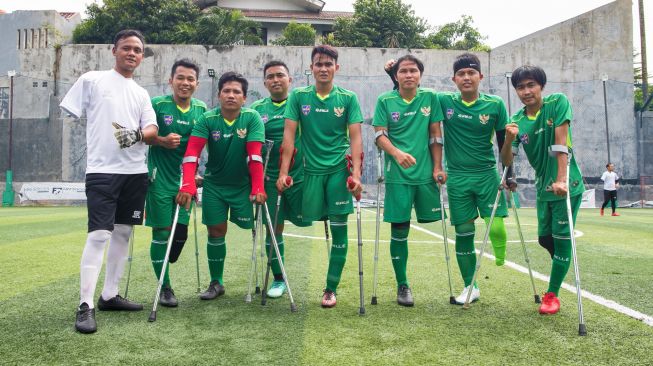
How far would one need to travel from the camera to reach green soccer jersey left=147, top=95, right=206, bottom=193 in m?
5.42

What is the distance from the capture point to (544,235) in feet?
17.2

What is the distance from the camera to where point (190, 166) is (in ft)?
16.5

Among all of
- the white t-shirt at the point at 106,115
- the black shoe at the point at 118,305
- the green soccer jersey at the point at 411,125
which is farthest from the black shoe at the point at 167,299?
the green soccer jersey at the point at 411,125

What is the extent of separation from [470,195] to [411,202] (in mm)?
692

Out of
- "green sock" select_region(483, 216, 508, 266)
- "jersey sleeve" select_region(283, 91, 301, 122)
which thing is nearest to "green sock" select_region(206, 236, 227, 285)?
"jersey sleeve" select_region(283, 91, 301, 122)

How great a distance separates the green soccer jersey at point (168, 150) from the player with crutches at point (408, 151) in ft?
6.68

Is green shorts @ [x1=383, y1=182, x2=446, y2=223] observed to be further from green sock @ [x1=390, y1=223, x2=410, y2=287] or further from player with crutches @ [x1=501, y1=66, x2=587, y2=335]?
player with crutches @ [x1=501, y1=66, x2=587, y2=335]

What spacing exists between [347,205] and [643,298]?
3186 millimetres

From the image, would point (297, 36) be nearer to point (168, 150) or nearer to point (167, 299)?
point (168, 150)

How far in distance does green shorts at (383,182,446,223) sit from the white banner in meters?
27.6

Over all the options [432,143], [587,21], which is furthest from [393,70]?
[587,21]

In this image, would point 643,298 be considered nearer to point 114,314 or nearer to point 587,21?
point 114,314

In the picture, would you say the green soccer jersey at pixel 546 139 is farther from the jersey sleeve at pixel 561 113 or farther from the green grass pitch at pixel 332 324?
the green grass pitch at pixel 332 324

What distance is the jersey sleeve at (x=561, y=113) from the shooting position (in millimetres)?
4887
